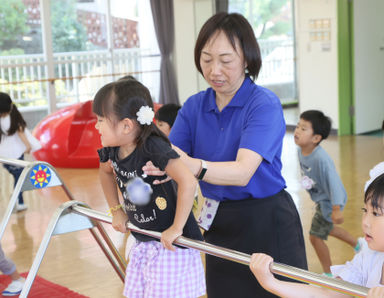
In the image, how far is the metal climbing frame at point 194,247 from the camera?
1.30 metres

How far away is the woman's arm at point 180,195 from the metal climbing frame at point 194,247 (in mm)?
28

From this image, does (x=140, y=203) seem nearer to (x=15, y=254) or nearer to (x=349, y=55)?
(x=15, y=254)

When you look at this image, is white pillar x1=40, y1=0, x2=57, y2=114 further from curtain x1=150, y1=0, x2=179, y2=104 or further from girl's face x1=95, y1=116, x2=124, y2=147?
girl's face x1=95, y1=116, x2=124, y2=147

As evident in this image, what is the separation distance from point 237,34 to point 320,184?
1.94 m

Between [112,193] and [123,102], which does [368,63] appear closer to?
[112,193]

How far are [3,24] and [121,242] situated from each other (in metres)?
6.05

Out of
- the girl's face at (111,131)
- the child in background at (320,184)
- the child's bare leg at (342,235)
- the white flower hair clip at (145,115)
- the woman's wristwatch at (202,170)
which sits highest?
the white flower hair clip at (145,115)

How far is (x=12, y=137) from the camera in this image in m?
5.37

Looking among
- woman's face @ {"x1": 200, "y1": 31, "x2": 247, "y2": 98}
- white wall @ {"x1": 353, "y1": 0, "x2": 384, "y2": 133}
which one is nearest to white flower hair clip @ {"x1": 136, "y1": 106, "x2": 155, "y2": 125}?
woman's face @ {"x1": 200, "y1": 31, "x2": 247, "y2": 98}

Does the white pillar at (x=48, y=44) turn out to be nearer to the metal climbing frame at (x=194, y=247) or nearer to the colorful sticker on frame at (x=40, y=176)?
the colorful sticker on frame at (x=40, y=176)

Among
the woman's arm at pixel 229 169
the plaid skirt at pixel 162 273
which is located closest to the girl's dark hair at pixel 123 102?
the woman's arm at pixel 229 169

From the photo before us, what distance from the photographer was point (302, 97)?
342 inches

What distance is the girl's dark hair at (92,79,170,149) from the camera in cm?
178

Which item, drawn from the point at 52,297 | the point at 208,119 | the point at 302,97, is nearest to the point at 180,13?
the point at 302,97
